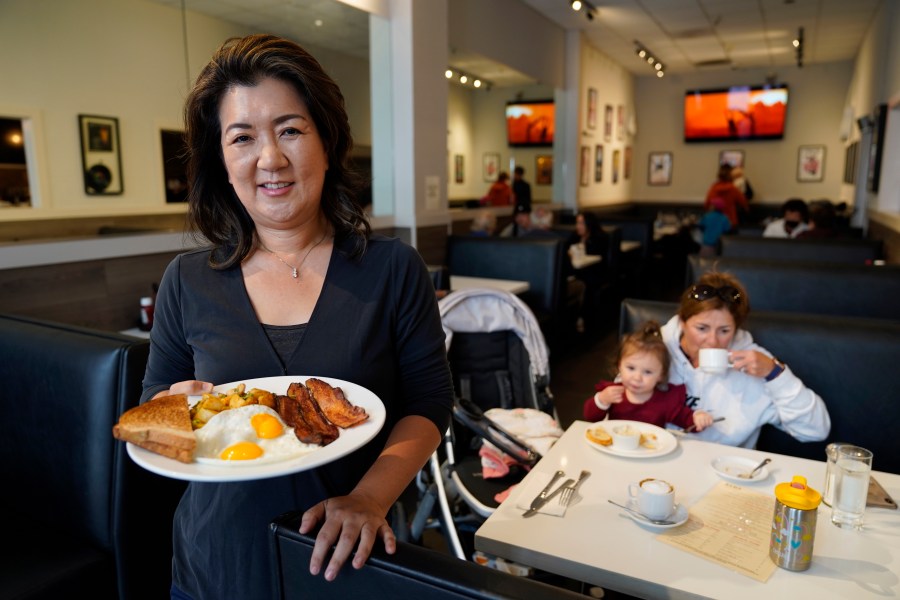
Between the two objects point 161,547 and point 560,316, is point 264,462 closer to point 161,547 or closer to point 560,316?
point 161,547

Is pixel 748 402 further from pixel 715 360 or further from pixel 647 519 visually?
pixel 647 519

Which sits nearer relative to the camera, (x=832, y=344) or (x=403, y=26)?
(x=832, y=344)

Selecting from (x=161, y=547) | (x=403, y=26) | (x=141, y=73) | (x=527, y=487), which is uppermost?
(x=403, y=26)

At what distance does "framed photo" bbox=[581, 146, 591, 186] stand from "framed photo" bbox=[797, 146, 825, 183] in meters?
4.83

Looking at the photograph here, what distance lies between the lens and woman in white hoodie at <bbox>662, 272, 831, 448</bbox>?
2107mm

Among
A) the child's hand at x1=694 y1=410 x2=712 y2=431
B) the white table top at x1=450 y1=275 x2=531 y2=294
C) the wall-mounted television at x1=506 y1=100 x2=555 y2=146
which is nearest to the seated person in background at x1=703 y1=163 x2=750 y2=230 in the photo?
the wall-mounted television at x1=506 y1=100 x2=555 y2=146

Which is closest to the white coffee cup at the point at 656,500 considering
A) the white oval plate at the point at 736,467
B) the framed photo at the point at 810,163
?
the white oval plate at the point at 736,467

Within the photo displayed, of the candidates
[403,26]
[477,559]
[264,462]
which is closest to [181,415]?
[264,462]

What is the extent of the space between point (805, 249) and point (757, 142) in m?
8.47

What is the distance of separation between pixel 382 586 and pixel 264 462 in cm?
24

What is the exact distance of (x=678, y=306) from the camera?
2533mm

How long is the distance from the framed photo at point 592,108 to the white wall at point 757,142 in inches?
136

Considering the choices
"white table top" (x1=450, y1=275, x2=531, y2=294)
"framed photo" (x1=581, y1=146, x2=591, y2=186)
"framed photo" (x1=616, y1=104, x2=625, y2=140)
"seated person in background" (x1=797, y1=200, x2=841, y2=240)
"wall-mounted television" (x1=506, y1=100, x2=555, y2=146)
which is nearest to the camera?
"white table top" (x1=450, y1=275, x2=531, y2=294)

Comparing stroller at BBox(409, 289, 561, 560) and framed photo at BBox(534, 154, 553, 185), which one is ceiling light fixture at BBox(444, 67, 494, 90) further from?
stroller at BBox(409, 289, 561, 560)
